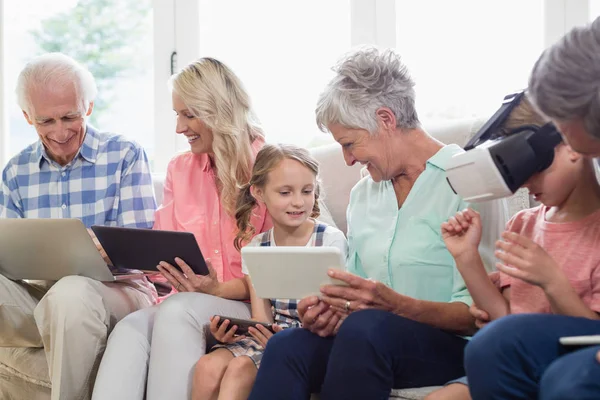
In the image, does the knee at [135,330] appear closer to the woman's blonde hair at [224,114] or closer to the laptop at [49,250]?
the laptop at [49,250]

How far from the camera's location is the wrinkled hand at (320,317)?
6.39 feet

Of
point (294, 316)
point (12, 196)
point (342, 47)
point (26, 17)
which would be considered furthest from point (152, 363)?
point (26, 17)

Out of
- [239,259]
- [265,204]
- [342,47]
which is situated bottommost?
[239,259]

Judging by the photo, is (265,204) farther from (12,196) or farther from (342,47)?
(342,47)

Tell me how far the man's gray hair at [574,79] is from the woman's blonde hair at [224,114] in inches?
51.3

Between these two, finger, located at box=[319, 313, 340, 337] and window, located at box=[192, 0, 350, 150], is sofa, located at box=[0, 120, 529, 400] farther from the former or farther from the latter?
window, located at box=[192, 0, 350, 150]

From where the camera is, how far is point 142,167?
290 cm

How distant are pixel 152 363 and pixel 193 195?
2.19 ft

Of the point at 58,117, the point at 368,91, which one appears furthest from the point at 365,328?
the point at 58,117

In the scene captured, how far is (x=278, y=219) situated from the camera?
2.41 metres

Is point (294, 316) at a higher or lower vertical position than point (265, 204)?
lower

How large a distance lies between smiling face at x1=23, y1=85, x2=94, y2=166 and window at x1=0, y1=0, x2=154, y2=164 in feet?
4.30

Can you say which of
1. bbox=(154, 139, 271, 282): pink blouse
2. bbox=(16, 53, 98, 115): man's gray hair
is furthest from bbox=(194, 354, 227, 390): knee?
bbox=(16, 53, 98, 115): man's gray hair

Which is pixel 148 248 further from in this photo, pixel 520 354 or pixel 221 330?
pixel 520 354
